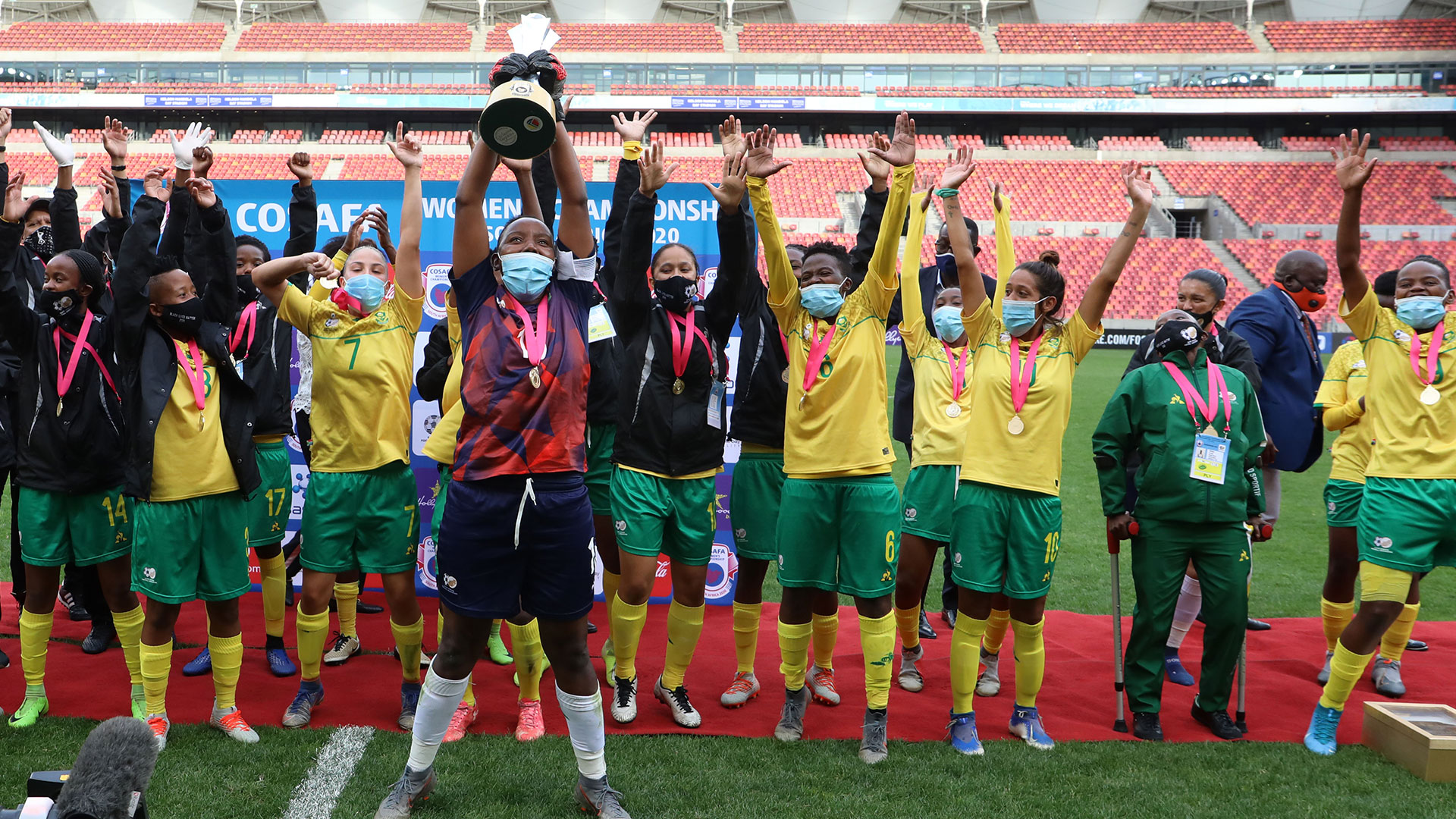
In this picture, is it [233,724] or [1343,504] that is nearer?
[233,724]

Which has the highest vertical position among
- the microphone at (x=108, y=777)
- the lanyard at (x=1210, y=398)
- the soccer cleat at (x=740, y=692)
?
the lanyard at (x=1210, y=398)

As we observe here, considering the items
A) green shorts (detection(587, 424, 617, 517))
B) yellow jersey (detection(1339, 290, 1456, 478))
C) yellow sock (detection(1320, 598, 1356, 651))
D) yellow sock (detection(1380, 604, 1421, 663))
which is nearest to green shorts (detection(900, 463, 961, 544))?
green shorts (detection(587, 424, 617, 517))

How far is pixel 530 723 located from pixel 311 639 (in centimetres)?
116

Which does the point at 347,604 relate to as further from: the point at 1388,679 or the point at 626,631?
the point at 1388,679

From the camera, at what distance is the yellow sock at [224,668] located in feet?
14.9

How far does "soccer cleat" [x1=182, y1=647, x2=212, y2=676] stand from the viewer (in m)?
5.40

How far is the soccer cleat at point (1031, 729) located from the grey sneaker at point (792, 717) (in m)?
1.03

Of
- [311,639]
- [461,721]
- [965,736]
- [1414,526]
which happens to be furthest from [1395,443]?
[311,639]

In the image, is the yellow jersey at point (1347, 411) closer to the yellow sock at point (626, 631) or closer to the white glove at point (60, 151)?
the yellow sock at point (626, 631)

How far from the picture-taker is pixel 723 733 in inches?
186

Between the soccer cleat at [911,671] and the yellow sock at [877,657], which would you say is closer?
the yellow sock at [877,657]

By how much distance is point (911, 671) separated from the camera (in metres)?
5.60

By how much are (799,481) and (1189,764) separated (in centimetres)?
217

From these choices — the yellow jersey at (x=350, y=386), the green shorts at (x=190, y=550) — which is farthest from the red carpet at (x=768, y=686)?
the yellow jersey at (x=350, y=386)
